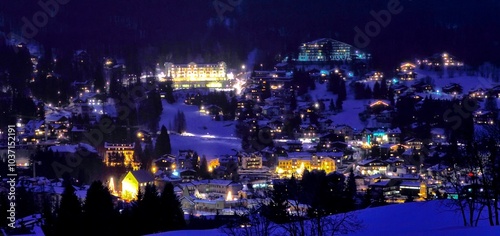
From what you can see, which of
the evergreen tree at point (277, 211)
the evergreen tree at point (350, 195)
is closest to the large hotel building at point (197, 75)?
the evergreen tree at point (350, 195)

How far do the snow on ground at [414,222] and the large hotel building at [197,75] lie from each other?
23.3 m

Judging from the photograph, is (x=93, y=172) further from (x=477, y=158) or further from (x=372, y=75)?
(x=372, y=75)

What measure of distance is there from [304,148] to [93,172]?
24.3 ft

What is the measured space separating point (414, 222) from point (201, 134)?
690 inches

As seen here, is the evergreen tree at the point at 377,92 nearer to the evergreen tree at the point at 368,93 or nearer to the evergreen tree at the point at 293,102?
the evergreen tree at the point at 368,93

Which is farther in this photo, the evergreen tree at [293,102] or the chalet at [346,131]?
the evergreen tree at [293,102]

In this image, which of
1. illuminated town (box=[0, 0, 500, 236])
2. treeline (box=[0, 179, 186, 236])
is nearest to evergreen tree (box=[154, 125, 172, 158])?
illuminated town (box=[0, 0, 500, 236])

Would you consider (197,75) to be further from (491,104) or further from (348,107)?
(491,104)

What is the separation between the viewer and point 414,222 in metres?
6.33

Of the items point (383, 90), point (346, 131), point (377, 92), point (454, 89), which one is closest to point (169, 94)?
point (346, 131)

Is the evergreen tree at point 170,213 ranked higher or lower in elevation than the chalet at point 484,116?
lower

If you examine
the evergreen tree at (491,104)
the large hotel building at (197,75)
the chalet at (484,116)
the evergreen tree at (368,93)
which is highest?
the large hotel building at (197,75)

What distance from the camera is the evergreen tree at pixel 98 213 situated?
24.4ft

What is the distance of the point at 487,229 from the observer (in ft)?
17.1
